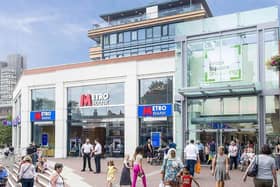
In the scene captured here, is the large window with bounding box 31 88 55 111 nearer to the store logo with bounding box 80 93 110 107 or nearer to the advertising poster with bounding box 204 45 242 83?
the store logo with bounding box 80 93 110 107

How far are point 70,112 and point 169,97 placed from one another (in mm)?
9223

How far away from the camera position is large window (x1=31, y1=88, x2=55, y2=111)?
1395 inches

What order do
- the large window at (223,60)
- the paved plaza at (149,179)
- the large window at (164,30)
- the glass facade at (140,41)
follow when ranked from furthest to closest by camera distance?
the large window at (164,30)
the glass facade at (140,41)
the large window at (223,60)
the paved plaza at (149,179)

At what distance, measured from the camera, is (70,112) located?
34.3 metres

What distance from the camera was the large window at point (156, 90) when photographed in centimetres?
2956

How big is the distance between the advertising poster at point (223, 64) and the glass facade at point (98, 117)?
10514 millimetres

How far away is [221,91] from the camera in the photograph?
854 inches

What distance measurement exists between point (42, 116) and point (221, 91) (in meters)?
18.6

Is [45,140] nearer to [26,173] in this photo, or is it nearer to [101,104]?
[101,104]

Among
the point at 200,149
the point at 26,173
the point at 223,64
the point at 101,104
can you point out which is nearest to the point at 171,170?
the point at 26,173

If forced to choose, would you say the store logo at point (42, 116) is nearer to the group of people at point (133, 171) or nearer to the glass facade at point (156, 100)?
the glass facade at point (156, 100)

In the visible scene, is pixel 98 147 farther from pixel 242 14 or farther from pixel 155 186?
pixel 242 14

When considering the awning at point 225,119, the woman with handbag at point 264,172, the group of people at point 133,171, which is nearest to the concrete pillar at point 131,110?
the awning at point 225,119

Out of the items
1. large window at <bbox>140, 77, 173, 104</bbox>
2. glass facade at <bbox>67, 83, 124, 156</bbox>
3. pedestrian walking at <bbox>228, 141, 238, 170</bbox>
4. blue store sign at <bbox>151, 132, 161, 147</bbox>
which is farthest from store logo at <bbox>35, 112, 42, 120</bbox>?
pedestrian walking at <bbox>228, 141, 238, 170</bbox>
